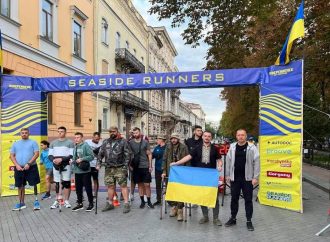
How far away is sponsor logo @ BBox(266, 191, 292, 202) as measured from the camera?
9052 millimetres

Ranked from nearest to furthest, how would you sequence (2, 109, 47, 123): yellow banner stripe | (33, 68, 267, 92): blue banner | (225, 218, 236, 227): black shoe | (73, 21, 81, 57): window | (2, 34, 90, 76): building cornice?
(225, 218, 236, 227): black shoe, (33, 68, 267, 92): blue banner, (2, 109, 47, 123): yellow banner stripe, (2, 34, 90, 76): building cornice, (73, 21, 81, 57): window

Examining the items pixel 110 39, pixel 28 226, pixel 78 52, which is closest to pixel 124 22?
pixel 110 39

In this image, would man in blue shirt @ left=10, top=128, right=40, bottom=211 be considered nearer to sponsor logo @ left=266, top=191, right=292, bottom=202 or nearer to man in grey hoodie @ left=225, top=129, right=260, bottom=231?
man in grey hoodie @ left=225, top=129, right=260, bottom=231

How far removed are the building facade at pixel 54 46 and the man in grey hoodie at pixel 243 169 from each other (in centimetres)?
Answer: 1049

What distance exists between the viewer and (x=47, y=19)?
18922mm

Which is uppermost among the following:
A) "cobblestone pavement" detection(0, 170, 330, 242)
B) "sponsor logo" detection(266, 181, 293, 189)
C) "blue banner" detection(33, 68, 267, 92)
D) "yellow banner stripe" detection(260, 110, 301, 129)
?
"blue banner" detection(33, 68, 267, 92)

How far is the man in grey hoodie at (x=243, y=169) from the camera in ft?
24.1

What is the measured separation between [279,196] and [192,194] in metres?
2.66

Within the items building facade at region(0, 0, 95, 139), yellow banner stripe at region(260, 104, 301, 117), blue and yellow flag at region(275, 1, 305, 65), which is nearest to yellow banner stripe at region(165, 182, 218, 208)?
yellow banner stripe at region(260, 104, 301, 117)

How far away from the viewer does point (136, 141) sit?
9359mm

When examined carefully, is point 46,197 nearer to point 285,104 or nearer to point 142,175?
point 142,175

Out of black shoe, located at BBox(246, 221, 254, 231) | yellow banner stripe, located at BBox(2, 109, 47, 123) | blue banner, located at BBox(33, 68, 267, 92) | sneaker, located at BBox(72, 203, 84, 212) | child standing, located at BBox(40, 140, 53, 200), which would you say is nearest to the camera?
black shoe, located at BBox(246, 221, 254, 231)

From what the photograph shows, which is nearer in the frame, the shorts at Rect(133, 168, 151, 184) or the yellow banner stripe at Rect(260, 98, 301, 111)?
the yellow banner stripe at Rect(260, 98, 301, 111)

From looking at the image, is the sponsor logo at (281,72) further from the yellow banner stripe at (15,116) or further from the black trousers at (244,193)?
the yellow banner stripe at (15,116)
